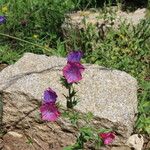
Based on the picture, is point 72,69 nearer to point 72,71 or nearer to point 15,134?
point 72,71

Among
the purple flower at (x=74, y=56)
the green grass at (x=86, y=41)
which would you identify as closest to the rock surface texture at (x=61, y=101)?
the green grass at (x=86, y=41)

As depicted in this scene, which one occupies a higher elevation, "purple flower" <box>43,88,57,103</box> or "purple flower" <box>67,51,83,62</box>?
"purple flower" <box>67,51,83,62</box>

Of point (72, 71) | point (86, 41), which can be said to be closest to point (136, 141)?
point (72, 71)

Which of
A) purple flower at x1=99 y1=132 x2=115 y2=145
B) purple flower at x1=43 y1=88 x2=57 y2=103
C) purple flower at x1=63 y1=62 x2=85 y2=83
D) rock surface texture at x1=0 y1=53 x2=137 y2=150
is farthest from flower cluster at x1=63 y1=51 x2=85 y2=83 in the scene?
rock surface texture at x1=0 y1=53 x2=137 y2=150

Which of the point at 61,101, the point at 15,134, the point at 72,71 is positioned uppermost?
the point at 72,71

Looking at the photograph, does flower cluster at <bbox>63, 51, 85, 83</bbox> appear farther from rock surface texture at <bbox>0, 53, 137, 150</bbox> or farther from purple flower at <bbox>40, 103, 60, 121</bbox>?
rock surface texture at <bbox>0, 53, 137, 150</bbox>

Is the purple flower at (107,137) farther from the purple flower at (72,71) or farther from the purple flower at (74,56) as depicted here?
the purple flower at (74,56)
